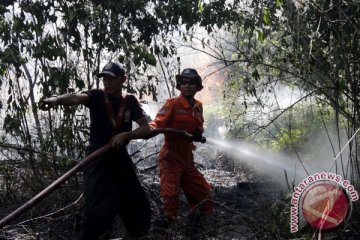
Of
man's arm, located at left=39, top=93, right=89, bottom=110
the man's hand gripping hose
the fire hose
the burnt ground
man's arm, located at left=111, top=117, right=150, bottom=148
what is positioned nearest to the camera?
the fire hose

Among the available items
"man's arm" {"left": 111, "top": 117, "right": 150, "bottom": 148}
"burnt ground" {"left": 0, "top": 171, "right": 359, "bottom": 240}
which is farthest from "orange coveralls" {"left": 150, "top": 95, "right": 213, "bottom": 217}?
"man's arm" {"left": 111, "top": 117, "right": 150, "bottom": 148}

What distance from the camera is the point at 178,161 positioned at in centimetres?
443

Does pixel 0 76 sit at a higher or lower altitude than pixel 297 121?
higher

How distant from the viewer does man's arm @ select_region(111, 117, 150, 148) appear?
330cm

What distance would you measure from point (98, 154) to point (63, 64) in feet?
9.88

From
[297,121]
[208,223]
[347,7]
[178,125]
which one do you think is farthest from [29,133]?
[297,121]

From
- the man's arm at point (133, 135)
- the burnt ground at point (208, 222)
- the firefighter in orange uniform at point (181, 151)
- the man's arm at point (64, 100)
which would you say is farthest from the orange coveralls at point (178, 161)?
the man's arm at point (64, 100)

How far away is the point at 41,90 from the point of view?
19.1 ft

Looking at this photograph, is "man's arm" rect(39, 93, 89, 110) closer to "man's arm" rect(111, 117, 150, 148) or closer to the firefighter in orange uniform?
"man's arm" rect(111, 117, 150, 148)

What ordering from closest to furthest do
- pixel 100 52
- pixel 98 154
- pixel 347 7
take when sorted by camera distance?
1. pixel 98 154
2. pixel 347 7
3. pixel 100 52

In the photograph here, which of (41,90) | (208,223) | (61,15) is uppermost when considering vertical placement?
(61,15)

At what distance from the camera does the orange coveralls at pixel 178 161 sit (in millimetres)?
4305

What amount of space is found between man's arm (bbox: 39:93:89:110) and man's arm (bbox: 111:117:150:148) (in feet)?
1.27

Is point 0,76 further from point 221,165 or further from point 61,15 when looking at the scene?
point 221,165
